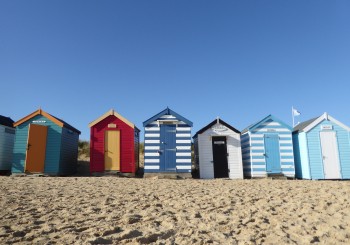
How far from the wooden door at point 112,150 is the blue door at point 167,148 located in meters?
2.39

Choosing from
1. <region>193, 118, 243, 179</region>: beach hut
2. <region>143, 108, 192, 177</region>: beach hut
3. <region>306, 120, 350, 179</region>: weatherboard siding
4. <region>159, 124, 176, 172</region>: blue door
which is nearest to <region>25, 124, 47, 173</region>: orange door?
<region>143, 108, 192, 177</region>: beach hut

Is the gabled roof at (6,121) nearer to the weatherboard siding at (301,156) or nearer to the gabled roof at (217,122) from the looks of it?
the gabled roof at (217,122)

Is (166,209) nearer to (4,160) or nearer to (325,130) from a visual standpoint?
(325,130)

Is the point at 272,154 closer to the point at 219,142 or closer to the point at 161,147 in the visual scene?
the point at 219,142

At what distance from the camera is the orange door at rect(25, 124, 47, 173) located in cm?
1339

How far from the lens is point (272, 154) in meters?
14.3

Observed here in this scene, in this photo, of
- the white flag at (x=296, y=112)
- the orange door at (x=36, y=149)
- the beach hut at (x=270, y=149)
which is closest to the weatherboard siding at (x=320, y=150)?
the beach hut at (x=270, y=149)

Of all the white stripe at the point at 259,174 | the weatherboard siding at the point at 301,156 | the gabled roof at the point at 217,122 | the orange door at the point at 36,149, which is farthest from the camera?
the gabled roof at the point at 217,122

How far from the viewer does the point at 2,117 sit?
51.7 ft

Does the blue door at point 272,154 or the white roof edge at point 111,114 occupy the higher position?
the white roof edge at point 111,114

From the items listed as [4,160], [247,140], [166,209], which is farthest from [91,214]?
[4,160]

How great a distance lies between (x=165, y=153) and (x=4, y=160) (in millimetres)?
9611

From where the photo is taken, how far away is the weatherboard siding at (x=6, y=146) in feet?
49.2

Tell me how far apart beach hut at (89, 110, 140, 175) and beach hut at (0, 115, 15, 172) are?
18.0ft
